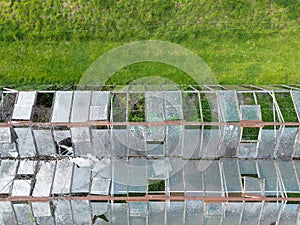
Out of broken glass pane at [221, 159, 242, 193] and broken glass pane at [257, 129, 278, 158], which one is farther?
broken glass pane at [257, 129, 278, 158]

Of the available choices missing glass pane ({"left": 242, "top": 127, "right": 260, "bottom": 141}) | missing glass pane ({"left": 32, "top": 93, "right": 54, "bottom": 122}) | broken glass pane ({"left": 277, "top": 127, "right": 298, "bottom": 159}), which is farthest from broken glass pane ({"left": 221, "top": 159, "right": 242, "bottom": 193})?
missing glass pane ({"left": 32, "top": 93, "right": 54, "bottom": 122})

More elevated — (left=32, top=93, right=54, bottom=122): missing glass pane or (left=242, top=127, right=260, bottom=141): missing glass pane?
(left=32, top=93, right=54, bottom=122): missing glass pane

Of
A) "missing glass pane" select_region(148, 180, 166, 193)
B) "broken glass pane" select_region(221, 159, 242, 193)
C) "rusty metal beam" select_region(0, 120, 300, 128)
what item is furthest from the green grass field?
"missing glass pane" select_region(148, 180, 166, 193)

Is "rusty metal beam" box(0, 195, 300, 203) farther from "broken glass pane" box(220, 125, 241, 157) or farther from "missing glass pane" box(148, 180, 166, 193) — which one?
"broken glass pane" box(220, 125, 241, 157)

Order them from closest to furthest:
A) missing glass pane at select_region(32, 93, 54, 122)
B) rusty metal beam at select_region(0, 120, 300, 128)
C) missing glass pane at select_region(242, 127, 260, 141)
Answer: rusty metal beam at select_region(0, 120, 300, 128) < missing glass pane at select_region(242, 127, 260, 141) < missing glass pane at select_region(32, 93, 54, 122)

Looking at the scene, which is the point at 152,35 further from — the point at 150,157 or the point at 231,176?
the point at 231,176

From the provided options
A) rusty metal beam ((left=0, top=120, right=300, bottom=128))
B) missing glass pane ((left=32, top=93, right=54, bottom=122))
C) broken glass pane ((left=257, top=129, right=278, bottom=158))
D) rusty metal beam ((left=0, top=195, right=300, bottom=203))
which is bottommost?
rusty metal beam ((left=0, top=195, right=300, bottom=203))

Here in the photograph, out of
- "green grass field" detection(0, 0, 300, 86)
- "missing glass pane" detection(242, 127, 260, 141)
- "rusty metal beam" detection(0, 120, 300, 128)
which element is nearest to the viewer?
"rusty metal beam" detection(0, 120, 300, 128)

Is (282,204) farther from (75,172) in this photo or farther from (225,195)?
(75,172)

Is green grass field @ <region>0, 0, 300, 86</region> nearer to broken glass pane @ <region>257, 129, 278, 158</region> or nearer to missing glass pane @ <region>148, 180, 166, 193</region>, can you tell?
broken glass pane @ <region>257, 129, 278, 158</region>

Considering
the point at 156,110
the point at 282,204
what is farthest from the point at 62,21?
the point at 282,204
